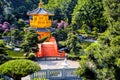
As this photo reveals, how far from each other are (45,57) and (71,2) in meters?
21.2

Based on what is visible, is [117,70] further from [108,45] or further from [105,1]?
[105,1]

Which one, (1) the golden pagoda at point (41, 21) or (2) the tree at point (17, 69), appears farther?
(1) the golden pagoda at point (41, 21)

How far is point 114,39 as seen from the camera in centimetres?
1341

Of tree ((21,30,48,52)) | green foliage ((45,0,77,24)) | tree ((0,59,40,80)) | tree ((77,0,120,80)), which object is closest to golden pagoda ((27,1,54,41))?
tree ((21,30,48,52))

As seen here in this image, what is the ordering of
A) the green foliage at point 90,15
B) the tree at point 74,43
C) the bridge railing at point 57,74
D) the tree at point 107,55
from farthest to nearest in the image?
the green foliage at point 90,15, the tree at point 74,43, the bridge railing at point 57,74, the tree at point 107,55

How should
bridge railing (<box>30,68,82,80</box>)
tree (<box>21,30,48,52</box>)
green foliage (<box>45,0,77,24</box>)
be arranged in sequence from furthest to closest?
1. green foliage (<box>45,0,77,24</box>)
2. tree (<box>21,30,48,52</box>)
3. bridge railing (<box>30,68,82,80</box>)

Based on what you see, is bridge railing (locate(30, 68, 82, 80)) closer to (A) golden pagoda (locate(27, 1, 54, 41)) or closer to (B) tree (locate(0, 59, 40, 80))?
(B) tree (locate(0, 59, 40, 80))

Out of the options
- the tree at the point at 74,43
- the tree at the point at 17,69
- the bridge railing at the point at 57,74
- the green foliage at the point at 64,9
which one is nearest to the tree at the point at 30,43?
the tree at the point at 74,43

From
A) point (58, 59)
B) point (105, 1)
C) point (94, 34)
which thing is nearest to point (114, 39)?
point (105, 1)

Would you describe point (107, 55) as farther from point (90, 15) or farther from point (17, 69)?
point (90, 15)

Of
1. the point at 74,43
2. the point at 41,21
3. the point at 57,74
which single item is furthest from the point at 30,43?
the point at 57,74

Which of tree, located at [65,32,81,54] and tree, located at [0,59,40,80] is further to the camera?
tree, located at [65,32,81,54]

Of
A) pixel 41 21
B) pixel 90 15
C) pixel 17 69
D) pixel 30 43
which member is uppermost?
pixel 90 15

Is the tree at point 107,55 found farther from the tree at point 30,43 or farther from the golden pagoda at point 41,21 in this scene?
the golden pagoda at point 41,21
